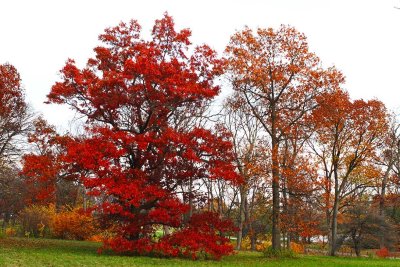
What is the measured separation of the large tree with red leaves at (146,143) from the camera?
1672 cm

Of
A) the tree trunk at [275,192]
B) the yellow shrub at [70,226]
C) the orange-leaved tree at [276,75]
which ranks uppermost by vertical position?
the orange-leaved tree at [276,75]

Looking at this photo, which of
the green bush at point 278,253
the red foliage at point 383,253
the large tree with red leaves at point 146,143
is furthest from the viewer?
the red foliage at point 383,253

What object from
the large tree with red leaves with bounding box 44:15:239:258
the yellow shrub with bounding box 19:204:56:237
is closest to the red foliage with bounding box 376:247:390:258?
the large tree with red leaves with bounding box 44:15:239:258

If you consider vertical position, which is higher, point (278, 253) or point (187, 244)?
point (187, 244)

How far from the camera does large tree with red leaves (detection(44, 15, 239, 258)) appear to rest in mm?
16719

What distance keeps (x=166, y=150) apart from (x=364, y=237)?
17139 millimetres

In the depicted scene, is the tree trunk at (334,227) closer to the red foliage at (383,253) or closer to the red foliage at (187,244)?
the red foliage at (383,253)

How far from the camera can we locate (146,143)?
55.7ft

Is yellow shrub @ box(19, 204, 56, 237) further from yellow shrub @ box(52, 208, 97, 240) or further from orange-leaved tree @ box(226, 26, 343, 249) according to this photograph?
orange-leaved tree @ box(226, 26, 343, 249)

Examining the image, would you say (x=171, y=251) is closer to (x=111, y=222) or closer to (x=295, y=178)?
(x=111, y=222)

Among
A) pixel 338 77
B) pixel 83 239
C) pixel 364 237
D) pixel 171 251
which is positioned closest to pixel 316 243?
pixel 364 237

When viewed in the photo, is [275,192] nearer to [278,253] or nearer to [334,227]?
[278,253]

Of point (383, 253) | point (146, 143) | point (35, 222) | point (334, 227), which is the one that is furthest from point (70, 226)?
point (383, 253)

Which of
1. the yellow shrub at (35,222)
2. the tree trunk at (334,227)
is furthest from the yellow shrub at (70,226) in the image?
the tree trunk at (334,227)
